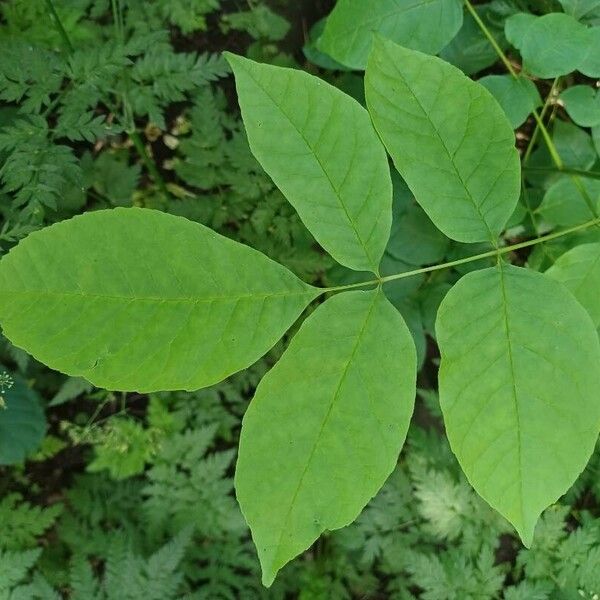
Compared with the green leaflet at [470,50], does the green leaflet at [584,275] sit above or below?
below

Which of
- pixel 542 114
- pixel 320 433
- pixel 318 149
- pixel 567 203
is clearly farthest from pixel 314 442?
pixel 542 114

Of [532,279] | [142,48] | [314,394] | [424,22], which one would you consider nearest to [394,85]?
[532,279]

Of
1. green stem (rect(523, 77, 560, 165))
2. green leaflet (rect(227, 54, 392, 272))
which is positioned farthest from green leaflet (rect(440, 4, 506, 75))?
green leaflet (rect(227, 54, 392, 272))

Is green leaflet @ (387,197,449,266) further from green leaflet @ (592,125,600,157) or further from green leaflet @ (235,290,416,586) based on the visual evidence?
green leaflet @ (235,290,416,586)

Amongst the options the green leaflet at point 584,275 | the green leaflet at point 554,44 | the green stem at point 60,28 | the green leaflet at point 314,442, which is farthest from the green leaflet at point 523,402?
the green stem at point 60,28

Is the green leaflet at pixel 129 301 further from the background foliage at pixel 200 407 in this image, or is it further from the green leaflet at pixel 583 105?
the green leaflet at pixel 583 105

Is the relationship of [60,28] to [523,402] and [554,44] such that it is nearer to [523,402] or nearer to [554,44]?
[554,44]
